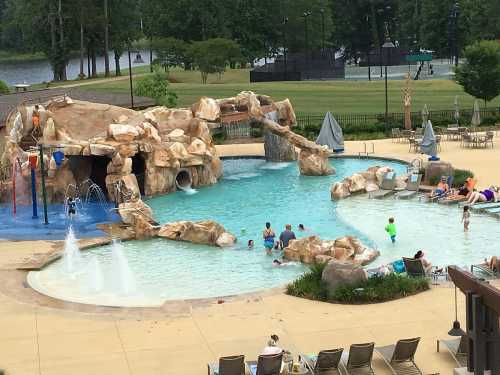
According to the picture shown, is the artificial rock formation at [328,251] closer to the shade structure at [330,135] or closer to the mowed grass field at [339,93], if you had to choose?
the shade structure at [330,135]

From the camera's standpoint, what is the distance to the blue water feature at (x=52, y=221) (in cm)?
3179

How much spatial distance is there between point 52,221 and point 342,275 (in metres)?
15.1

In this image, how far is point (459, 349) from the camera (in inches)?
701

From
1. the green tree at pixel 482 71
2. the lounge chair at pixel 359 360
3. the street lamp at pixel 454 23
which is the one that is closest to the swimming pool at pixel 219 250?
the lounge chair at pixel 359 360

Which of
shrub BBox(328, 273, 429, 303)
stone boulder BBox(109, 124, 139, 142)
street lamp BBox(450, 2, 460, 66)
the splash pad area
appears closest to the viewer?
shrub BBox(328, 273, 429, 303)

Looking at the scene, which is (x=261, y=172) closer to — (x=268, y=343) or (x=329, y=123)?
(x=329, y=123)

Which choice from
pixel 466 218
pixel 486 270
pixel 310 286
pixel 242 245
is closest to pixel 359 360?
pixel 310 286

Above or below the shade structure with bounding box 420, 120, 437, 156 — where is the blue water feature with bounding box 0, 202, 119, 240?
below

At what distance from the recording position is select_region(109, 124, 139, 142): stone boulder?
37.9m

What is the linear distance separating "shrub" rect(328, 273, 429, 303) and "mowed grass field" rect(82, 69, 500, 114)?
42.2m

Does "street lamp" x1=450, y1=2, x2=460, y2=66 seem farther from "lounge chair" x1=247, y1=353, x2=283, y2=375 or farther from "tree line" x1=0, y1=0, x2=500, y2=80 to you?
"lounge chair" x1=247, y1=353, x2=283, y2=375

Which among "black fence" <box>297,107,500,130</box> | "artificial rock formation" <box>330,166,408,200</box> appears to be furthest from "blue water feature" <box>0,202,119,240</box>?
"black fence" <box>297,107,500,130</box>

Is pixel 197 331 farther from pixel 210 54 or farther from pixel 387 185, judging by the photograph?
pixel 210 54

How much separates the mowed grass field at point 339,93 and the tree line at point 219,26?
14.0 meters
